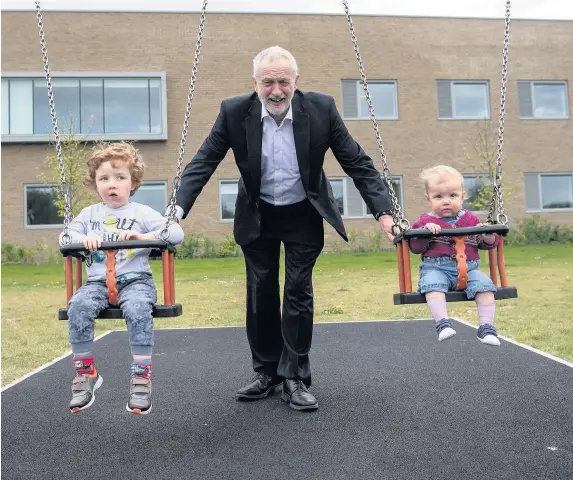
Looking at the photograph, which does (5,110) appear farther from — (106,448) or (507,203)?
(106,448)

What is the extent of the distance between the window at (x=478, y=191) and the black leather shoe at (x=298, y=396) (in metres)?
15.2

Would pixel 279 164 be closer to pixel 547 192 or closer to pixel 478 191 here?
pixel 478 191

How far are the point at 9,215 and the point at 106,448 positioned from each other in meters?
17.0

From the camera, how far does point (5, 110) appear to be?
18562mm

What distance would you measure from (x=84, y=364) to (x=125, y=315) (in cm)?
31

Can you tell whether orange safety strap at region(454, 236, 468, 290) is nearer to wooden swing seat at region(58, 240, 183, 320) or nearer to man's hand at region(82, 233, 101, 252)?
wooden swing seat at region(58, 240, 183, 320)

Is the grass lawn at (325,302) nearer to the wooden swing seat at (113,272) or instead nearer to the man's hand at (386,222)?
the wooden swing seat at (113,272)

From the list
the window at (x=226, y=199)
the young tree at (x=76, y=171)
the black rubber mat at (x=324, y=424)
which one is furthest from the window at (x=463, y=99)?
the black rubber mat at (x=324, y=424)

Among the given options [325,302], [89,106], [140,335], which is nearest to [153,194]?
[89,106]

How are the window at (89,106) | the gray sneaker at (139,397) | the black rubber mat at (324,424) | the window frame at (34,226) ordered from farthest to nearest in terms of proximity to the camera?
the window at (89,106), the window frame at (34,226), the gray sneaker at (139,397), the black rubber mat at (324,424)

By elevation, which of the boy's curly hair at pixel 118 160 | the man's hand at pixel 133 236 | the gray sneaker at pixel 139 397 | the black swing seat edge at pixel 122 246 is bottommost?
the gray sneaker at pixel 139 397

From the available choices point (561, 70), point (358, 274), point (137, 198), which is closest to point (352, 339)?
point (358, 274)

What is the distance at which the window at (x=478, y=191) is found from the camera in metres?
18.5

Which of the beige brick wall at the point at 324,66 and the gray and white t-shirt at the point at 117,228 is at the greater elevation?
the beige brick wall at the point at 324,66
